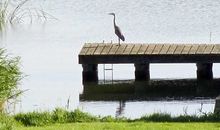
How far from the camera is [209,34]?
101ft

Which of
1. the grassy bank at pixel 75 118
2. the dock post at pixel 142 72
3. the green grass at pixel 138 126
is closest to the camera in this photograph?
the green grass at pixel 138 126

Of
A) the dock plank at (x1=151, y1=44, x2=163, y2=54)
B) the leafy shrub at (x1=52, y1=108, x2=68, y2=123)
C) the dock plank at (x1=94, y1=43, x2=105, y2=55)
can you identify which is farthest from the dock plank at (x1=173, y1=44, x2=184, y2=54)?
the leafy shrub at (x1=52, y1=108, x2=68, y2=123)

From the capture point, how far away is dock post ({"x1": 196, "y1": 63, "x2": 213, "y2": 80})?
2244 centimetres

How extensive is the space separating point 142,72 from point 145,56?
62cm

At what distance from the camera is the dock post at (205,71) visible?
73.6 ft

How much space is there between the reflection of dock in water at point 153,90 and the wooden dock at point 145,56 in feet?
1.72

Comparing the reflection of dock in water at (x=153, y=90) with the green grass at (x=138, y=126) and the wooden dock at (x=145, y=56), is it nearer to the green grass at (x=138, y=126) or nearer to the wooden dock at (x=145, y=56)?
the wooden dock at (x=145, y=56)

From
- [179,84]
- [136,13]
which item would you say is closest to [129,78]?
[179,84]

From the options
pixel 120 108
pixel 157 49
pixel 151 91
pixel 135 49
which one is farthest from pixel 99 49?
pixel 120 108

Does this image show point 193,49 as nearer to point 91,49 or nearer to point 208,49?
point 208,49

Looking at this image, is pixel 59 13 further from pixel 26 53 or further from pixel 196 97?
pixel 196 97

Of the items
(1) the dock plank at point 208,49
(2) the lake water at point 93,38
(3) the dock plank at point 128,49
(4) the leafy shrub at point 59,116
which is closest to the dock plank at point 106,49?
(3) the dock plank at point 128,49

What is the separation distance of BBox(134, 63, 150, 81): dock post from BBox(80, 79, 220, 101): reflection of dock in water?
351 millimetres

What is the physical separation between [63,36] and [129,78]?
9.64 metres
